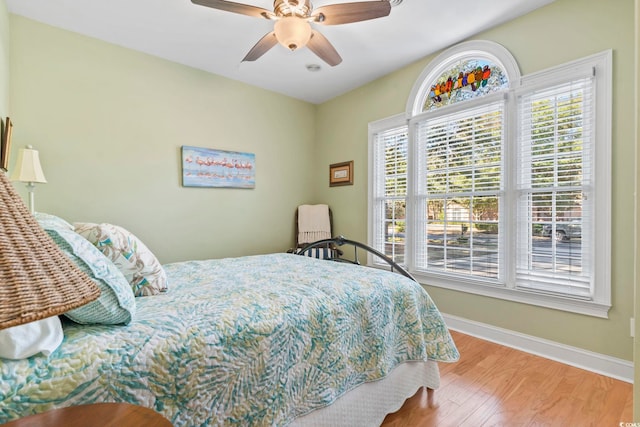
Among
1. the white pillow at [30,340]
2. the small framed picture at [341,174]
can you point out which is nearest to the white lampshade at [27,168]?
the white pillow at [30,340]

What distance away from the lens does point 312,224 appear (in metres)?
4.20

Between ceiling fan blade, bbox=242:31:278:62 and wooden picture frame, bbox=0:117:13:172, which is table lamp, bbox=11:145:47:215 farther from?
ceiling fan blade, bbox=242:31:278:62

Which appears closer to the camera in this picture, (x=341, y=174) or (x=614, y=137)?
(x=614, y=137)

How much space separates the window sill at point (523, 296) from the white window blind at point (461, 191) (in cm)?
10

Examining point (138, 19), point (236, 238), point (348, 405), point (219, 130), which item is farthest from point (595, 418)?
point (138, 19)

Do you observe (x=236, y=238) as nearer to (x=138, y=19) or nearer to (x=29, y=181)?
(x=29, y=181)

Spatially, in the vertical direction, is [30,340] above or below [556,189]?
below

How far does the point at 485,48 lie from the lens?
2748 millimetres

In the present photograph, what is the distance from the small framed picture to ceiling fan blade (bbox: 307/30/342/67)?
1.69 meters

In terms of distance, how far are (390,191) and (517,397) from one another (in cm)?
232

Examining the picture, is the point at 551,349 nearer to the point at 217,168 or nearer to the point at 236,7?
the point at 236,7

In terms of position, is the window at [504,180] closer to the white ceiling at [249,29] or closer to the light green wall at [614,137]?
the light green wall at [614,137]

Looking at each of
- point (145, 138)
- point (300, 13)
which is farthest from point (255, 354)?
point (145, 138)

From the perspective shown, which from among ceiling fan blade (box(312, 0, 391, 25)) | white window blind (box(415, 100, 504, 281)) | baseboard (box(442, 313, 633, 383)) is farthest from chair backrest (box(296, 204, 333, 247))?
ceiling fan blade (box(312, 0, 391, 25))
